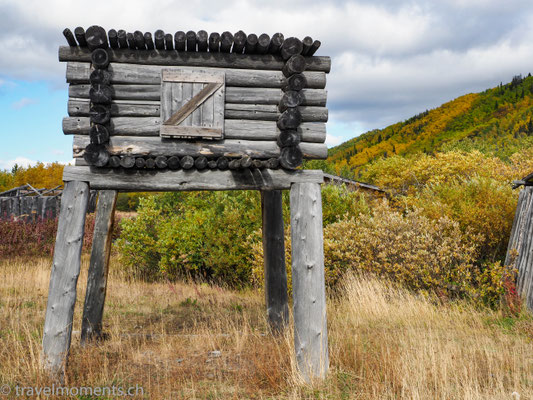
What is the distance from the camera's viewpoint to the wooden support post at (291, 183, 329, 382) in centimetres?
583

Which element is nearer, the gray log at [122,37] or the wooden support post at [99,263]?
the gray log at [122,37]

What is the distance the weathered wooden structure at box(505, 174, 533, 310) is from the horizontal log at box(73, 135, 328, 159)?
22.1 feet

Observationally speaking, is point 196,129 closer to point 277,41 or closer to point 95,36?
point 277,41

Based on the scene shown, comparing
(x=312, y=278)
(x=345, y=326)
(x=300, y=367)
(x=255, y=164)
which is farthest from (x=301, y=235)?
(x=345, y=326)

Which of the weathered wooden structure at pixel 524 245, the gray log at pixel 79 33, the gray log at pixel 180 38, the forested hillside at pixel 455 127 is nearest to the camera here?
the gray log at pixel 79 33

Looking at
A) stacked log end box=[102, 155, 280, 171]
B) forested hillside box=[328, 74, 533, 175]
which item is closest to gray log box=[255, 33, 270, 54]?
stacked log end box=[102, 155, 280, 171]

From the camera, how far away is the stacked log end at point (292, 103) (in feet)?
19.5

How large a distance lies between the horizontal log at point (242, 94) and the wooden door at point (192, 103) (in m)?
0.14

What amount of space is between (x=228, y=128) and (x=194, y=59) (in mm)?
1073

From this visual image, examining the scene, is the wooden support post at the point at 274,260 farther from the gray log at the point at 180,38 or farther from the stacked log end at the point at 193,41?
the gray log at the point at 180,38

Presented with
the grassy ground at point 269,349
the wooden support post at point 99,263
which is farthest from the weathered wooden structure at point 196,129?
the wooden support post at point 99,263

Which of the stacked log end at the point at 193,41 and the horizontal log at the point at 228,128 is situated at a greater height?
the stacked log end at the point at 193,41

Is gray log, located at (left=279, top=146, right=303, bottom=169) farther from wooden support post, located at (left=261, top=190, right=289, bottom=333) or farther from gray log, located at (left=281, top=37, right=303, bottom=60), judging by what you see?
wooden support post, located at (left=261, top=190, right=289, bottom=333)

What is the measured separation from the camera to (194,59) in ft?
19.8
